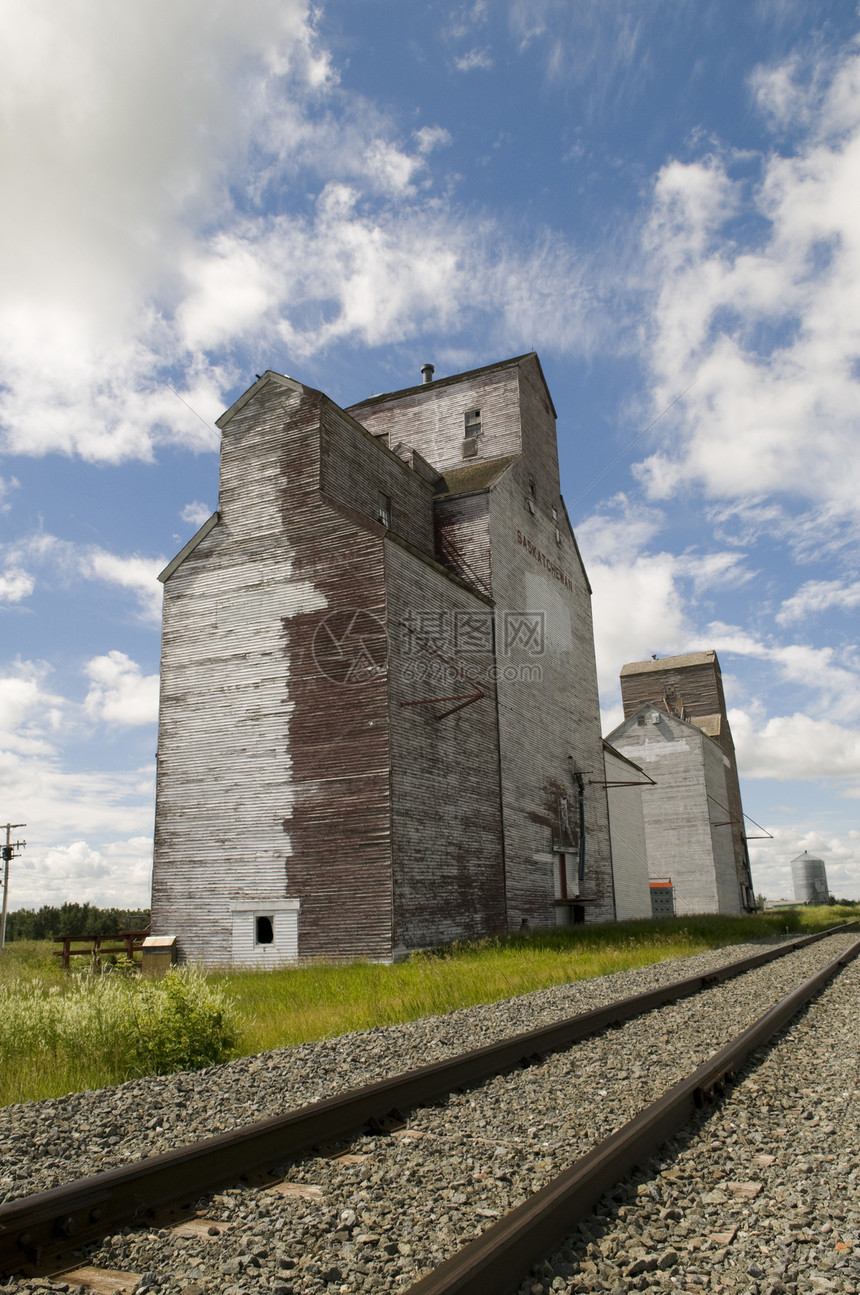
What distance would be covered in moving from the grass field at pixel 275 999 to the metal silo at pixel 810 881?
7236 cm

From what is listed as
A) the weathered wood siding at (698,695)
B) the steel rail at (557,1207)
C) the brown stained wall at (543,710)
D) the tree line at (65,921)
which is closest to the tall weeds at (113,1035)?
the steel rail at (557,1207)

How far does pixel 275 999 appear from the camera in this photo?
11.9 m

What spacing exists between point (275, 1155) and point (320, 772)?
1381cm

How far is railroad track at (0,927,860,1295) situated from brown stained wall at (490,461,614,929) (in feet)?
56.6

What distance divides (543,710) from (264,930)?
11582 mm

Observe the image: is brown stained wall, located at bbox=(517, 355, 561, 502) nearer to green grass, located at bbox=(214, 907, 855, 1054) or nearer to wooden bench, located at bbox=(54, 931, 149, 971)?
green grass, located at bbox=(214, 907, 855, 1054)

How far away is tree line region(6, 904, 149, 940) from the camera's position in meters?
66.9

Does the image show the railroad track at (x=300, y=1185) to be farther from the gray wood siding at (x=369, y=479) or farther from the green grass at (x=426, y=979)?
the gray wood siding at (x=369, y=479)

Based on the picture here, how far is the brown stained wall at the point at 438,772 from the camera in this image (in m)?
17.9

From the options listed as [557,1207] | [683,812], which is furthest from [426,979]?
[683,812]

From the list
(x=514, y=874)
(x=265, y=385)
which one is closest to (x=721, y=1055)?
(x=514, y=874)

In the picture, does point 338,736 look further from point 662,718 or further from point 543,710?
point 662,718

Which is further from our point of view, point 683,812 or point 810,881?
point 810,881

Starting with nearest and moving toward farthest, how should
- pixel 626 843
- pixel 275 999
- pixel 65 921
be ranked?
pixel 275 999 → pixel 626 843 → pixel 65 921
